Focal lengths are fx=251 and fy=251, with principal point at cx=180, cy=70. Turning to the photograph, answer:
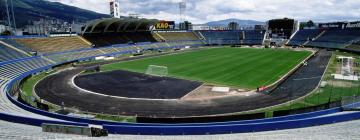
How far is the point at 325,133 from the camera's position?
15344 millimetres

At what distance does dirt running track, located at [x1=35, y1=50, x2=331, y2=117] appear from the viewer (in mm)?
29766

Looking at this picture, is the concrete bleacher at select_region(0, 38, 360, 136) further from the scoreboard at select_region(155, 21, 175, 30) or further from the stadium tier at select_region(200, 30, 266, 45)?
the scoreboard at select_region(155, 21, 175, 30)

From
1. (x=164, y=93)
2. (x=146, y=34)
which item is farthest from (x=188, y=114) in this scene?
(x=146, y=34)

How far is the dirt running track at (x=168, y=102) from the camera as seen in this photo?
97.7 ft

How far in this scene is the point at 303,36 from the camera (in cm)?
11606

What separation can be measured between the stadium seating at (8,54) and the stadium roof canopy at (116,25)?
28728 mm

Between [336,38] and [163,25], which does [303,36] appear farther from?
[163,25]

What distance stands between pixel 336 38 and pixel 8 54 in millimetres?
110365

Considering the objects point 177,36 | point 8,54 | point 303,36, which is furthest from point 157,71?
point 303,36

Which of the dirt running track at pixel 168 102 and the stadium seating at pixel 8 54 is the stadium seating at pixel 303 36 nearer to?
the dirt running track at pixel 168 102

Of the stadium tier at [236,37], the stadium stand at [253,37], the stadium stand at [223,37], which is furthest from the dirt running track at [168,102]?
the stadium stand at [223,37]

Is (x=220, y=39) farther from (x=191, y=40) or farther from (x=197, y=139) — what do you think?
(x=197, y=139)

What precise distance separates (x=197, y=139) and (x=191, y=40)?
365 feet

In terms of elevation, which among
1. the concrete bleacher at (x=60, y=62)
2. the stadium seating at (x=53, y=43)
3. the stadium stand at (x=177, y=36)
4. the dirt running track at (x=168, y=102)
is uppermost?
the stadium stand at (x=177, y=36)
